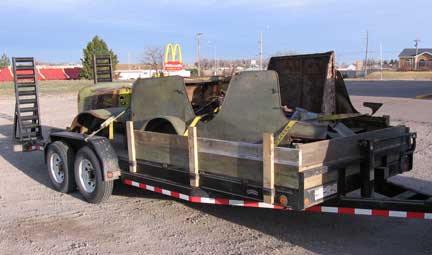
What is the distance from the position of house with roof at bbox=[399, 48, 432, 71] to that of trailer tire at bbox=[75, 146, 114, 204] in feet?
312

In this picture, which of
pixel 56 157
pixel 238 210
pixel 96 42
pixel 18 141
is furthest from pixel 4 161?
pixel 96 42

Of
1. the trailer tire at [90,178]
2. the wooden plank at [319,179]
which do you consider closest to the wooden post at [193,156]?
the wooden plank at [319,179]

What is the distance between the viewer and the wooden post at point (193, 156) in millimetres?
4840

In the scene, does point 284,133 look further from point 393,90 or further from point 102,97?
point 393,90

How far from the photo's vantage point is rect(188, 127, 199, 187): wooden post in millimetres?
4840

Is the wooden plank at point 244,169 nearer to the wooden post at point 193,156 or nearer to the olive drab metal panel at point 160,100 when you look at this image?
the wooden post at point 193,156

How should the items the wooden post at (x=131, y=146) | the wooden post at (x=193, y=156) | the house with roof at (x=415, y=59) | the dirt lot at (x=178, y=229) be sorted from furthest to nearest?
1. the house with roof at (x=415, y=59)
2. the wooden post at (x=131, y=146)
3. the wooden post at (x=193, y=156)
4. the dirt lot at (x=178, y=229)

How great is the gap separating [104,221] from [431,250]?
3644mm

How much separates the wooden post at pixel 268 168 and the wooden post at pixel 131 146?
205 centimetres

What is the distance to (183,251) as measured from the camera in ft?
15.1

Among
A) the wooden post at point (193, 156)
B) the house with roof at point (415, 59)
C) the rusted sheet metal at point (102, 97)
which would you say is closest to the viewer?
the wooden post at point (193, 156)

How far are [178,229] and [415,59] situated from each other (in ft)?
328

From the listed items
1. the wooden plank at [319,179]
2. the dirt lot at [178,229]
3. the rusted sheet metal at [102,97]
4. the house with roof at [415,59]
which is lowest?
the dirt lot at [178,229]

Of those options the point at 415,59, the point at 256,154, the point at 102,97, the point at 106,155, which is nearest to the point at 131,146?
the point at 106,155
